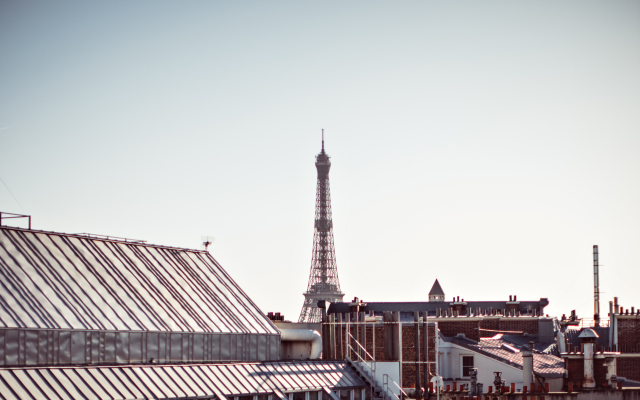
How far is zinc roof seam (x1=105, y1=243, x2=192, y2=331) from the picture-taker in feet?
141

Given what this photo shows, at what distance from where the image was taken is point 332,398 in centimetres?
4588

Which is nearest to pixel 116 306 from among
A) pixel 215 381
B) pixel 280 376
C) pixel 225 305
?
pixel 215 381

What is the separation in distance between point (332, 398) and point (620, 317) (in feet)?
130

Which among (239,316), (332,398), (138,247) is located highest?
(138,247)

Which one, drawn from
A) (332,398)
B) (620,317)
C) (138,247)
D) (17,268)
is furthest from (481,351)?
(17,268)

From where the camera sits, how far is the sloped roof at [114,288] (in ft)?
124

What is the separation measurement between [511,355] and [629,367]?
14.2m

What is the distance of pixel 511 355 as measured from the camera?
6581 centimetres

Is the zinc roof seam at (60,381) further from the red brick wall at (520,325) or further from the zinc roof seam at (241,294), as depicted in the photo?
the red brick wall at (520,325)

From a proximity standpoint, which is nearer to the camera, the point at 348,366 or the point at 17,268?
the point at 17,268

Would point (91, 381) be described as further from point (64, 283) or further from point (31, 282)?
point (64, 283)

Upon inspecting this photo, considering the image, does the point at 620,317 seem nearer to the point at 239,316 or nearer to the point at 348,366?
the point at 348,366

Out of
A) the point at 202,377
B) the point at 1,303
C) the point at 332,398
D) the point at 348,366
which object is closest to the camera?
the point at 1,303

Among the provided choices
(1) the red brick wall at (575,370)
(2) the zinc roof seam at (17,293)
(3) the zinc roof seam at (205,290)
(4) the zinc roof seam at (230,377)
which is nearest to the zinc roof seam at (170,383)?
(4) the zinc roof seam at (230,377)
